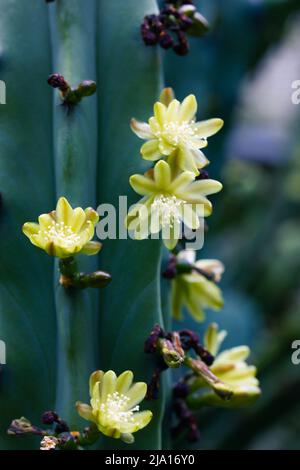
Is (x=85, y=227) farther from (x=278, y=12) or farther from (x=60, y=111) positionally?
(x=278, y=12)

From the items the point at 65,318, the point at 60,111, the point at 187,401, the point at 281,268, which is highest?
the point at 60,111

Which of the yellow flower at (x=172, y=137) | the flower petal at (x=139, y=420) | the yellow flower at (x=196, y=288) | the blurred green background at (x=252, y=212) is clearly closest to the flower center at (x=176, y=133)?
the yellow flower at (x=172, y=137)

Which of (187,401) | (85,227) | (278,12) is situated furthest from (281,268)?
(85,227)

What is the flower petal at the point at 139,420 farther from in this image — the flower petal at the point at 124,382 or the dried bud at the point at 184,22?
the dried bud at the point at 184,22

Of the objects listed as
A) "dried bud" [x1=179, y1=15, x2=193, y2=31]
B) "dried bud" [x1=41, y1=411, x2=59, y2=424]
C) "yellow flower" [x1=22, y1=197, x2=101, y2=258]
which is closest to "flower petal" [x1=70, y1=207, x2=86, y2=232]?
"yellow flower" [x1=22, y1=197, x2=101, y2=258]

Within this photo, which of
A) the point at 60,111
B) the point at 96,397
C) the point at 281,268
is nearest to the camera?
the point at 96,397

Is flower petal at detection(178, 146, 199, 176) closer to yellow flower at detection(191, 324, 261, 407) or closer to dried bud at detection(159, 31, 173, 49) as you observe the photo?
dried bud at detection(159, 31, 173, 49)

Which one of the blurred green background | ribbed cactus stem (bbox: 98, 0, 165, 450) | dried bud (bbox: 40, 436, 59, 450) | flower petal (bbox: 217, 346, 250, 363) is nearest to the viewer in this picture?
dried bud (bbox: 40, 436, 59, 450)
